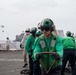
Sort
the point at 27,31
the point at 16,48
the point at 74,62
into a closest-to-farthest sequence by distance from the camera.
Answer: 1. the point at 74,62
2. the point at 27,31
3. the point at 16,48

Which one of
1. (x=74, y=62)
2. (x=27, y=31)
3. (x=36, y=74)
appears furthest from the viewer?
(x=27, y=31)

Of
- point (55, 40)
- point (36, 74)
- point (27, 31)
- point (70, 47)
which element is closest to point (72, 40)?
point (70, 47)

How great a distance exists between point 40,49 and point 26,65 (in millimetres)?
10631

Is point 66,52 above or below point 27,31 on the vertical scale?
below

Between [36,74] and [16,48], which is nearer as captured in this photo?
[36,74]

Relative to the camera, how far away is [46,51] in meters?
5.72

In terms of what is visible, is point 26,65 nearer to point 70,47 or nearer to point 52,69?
point 70,47

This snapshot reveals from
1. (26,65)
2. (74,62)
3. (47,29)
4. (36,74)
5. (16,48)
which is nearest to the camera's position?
(47,29)

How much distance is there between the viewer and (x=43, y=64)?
18.8ft

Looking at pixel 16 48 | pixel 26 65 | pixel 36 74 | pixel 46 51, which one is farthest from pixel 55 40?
pixel 16 48

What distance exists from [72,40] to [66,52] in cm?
50

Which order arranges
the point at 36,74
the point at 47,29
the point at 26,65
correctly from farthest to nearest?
the point at 26,65, the point at 36,74, the point at 47,29

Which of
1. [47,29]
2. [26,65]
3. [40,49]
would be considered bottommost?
[26,65]

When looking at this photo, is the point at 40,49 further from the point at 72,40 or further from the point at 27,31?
the point at 27,31
